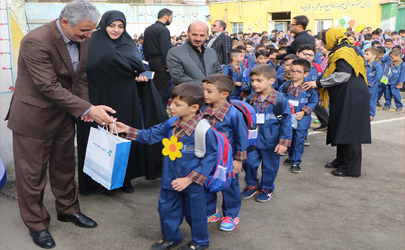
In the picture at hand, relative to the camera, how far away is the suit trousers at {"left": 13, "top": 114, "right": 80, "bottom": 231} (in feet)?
10.3

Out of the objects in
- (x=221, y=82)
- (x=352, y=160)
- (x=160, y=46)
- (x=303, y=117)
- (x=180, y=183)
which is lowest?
(x=352, y=160)

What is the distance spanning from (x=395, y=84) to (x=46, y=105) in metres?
9.26

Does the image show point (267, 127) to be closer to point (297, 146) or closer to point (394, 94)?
point (297, 146)

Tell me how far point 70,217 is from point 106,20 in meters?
1.96

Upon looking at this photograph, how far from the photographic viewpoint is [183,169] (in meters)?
2.92

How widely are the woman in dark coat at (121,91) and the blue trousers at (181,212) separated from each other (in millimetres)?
1360

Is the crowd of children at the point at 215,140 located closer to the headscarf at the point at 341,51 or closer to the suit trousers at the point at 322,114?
the headscarf at the point at 341,51

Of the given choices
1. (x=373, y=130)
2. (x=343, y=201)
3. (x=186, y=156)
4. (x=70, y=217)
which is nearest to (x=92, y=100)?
(x=70, y=217)

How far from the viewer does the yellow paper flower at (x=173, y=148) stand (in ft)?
9.48

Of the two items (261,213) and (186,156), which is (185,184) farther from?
(261,213)

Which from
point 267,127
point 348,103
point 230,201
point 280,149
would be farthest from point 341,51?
point 230,201

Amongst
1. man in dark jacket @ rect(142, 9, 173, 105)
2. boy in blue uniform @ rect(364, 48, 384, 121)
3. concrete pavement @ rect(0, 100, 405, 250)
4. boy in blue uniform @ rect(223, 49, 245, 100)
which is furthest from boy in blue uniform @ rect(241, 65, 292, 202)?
boy in blue uniform @ rect(364, 48, 384, 121)

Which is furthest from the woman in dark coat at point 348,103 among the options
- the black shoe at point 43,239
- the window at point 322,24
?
the window at point 322,24

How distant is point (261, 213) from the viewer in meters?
3.93
